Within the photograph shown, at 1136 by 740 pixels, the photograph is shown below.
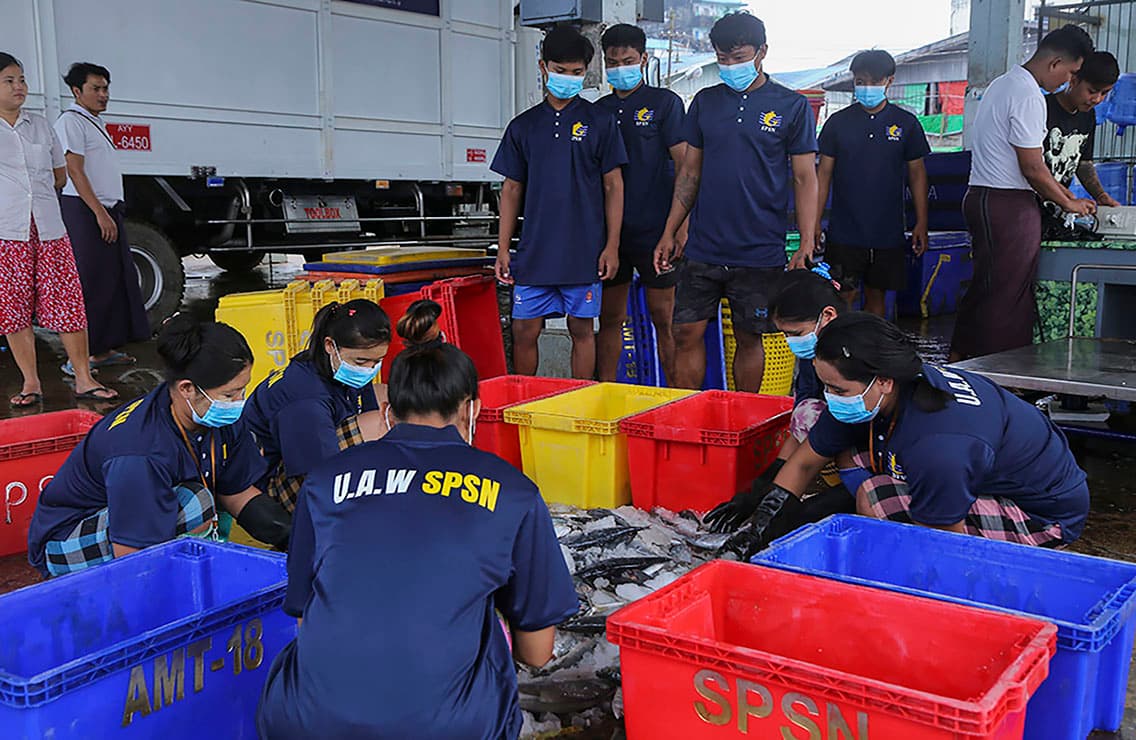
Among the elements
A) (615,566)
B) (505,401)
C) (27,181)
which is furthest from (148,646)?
(27,181)

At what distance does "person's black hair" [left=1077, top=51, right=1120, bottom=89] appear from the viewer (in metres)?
4.83

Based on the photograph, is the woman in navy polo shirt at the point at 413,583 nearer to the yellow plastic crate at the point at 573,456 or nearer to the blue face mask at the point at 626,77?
the yellow plastic crate at the point at 573,456

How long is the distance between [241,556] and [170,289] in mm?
6039

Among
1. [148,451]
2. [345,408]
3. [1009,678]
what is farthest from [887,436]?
[148,451]

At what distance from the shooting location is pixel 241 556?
227 centimetres

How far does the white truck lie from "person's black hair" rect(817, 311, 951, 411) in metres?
6.17

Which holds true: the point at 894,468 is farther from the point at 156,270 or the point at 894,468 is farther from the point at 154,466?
the point at 156,270

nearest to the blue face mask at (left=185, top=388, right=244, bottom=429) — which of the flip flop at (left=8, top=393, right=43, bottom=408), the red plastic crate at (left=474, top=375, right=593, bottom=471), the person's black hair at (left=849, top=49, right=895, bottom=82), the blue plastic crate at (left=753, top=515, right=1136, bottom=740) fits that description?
the red plastic crate at (left=474, top=375, right=593, bottom=471)

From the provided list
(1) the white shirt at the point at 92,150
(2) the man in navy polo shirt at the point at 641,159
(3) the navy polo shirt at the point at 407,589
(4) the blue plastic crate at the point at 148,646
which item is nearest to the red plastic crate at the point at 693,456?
(2) the man in navy polo shirt at the point at 641,159

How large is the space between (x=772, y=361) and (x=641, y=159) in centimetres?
120

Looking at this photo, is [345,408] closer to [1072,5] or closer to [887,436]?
[887,436]

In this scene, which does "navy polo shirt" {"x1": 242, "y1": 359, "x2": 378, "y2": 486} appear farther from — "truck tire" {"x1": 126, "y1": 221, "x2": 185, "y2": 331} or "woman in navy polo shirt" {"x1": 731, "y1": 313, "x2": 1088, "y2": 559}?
"truck tire" {"x1": 126, "y1": 221, "x2": 185, "y2": 331}

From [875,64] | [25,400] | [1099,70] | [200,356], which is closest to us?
[200,356]

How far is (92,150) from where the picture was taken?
A: 5820 millimetres
